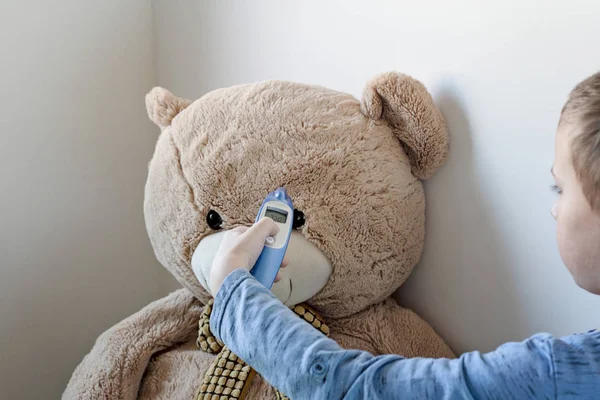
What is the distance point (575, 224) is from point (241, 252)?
30 cm

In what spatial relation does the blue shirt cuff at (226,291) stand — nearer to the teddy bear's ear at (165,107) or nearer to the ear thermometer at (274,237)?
the ear thermometer at (274,237)

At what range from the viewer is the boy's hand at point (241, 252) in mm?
588

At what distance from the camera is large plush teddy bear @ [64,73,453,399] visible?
27.6 inches

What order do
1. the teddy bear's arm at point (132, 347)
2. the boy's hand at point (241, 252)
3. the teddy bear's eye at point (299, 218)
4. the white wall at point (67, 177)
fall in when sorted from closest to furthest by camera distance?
the boy's hand at point (241, 252)
the teddy bear's eye at point (299, 218)
the teddy bear's arm at point (132, 347)
the white wall at point (67, 177)

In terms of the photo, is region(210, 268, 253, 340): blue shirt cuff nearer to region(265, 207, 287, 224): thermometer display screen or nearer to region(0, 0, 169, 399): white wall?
region(265, 207, 287, 224): thermometer display screen

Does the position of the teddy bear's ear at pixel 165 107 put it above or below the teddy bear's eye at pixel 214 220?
above

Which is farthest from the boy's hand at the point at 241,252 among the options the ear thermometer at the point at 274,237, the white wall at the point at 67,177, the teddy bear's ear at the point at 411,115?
the white wall at the point at 67,177

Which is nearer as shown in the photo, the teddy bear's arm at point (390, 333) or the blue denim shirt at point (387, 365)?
the blue denim shirt at point (387, 365)

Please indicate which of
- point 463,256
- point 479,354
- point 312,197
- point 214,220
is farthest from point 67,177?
point 479,354

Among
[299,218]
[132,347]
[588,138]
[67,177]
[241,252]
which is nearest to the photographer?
[588,138]

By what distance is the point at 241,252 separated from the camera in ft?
1.96

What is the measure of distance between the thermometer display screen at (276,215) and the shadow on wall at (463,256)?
216 millimetres

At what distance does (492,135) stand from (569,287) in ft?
0.61

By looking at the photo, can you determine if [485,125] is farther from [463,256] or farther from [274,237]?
A: [274,237]
